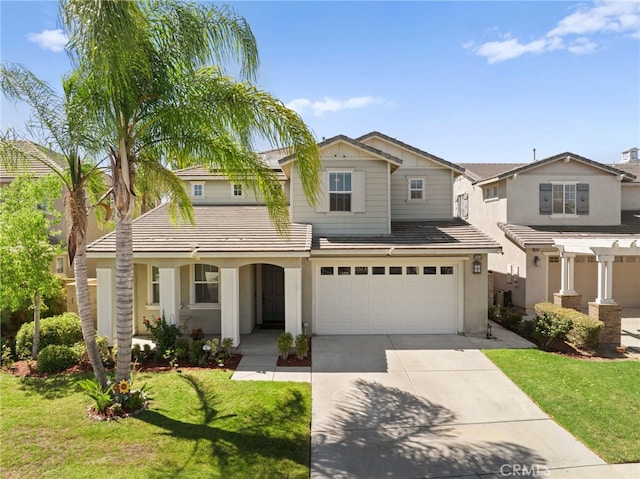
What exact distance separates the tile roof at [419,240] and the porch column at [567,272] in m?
3.42

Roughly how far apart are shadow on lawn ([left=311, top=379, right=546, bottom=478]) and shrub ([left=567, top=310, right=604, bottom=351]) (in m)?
6.23

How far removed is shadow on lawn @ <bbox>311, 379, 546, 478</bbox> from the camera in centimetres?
546

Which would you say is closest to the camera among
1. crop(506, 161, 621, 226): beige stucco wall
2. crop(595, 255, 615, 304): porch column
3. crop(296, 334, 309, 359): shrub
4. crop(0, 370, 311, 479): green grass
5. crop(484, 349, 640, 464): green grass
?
crop(0, 370, 311, 479): green grass

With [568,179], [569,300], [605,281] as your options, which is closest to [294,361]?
[569,300]

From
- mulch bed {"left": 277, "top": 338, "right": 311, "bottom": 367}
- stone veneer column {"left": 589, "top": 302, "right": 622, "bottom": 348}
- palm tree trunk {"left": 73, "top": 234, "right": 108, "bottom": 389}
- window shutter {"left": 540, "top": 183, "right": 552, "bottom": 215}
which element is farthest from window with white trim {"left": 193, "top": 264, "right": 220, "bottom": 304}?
window shutter {"left": 540, "top": 183, "right": 552, "bottom": 215}

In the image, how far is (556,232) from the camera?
53.9 ft

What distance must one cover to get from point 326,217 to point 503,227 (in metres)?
8.94

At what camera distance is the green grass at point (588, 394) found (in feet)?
20.1

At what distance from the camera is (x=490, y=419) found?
687 centimetres

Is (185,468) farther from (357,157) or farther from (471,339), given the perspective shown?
(357,157)

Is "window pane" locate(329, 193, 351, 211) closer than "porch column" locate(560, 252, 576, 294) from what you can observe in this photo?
Yes

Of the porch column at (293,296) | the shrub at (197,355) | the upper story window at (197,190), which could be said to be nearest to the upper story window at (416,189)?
the porch column at (293,296)

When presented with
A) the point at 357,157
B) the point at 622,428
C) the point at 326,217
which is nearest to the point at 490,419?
the point at 622,428

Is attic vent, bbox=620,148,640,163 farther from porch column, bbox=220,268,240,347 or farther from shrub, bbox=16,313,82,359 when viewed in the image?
shrub, bbox=16,313,82,359
